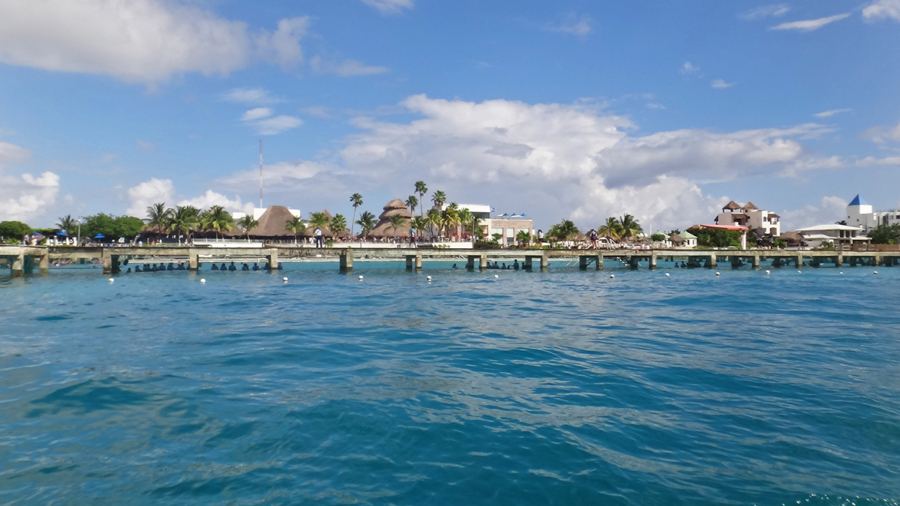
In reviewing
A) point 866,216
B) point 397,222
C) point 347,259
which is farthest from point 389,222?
point 866,216

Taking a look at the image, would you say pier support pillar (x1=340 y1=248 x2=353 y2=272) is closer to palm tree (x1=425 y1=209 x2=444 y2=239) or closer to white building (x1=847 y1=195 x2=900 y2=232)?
palm tree (x1=425 y1=209 x2=444 y2=239)

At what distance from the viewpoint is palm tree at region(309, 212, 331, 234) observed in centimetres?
9419

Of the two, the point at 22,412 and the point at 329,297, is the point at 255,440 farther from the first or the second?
the point at 329,297

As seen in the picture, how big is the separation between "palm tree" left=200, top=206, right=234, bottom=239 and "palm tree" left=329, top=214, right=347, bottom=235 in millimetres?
18343

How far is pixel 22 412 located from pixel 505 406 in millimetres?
8943

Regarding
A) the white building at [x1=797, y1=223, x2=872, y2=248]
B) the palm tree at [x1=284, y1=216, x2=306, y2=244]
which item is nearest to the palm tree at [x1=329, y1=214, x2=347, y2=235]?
the palm tree at [x1=284, y1=216, x2=306, y2=244]

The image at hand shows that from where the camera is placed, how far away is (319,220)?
309 feet

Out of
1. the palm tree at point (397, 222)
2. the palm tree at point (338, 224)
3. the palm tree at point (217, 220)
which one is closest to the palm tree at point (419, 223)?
the palm tree at point (397, 222)

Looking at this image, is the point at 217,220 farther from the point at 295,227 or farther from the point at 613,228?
the point at 613,228

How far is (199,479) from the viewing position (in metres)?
6.39

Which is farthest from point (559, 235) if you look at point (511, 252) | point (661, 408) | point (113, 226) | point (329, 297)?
point (661, 408)

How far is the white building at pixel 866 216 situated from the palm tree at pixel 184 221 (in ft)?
505

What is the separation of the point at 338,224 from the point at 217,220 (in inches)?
881

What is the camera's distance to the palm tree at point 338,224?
96.2 m
